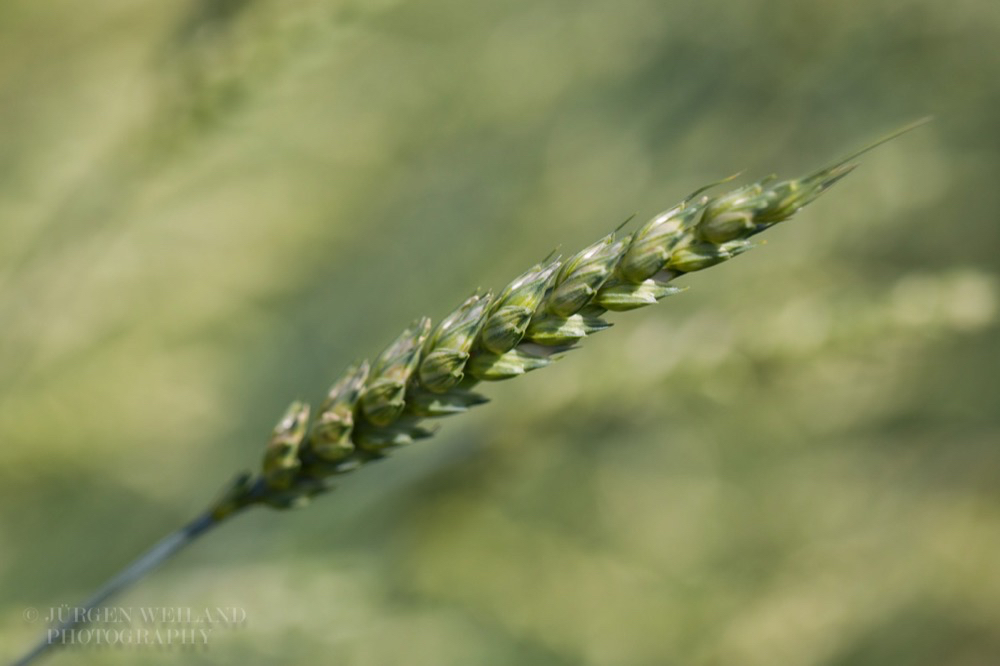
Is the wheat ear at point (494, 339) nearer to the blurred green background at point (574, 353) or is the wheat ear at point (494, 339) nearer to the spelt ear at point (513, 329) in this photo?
the spelt ear at point (513, 329)

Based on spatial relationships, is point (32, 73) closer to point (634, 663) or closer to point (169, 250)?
point (169, 250)

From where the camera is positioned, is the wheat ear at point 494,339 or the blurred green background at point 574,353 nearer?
the wheat ear at point 494,339

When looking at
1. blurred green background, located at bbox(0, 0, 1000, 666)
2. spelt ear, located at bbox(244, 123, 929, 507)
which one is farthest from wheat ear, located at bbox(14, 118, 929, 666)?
blurred green background, located at bbox(0, 0, 1000, 666)

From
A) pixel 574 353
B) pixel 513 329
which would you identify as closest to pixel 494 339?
pixel 513 329

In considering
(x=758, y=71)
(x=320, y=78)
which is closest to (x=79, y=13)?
(x=320, y=78)

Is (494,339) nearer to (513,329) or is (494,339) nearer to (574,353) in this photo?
(513,329)

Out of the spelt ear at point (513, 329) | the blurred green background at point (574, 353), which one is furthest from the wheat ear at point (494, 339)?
the blurred green background at point (574, 353)
